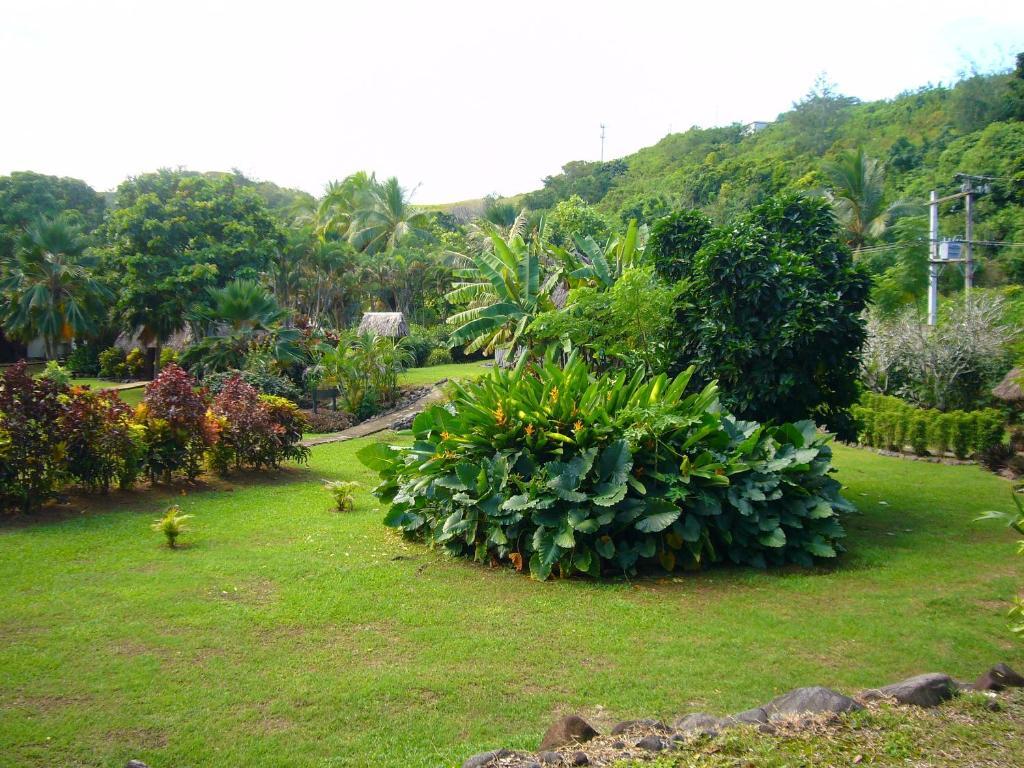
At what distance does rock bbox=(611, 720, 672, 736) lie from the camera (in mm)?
4250

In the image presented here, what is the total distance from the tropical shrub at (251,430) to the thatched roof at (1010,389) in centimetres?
1397

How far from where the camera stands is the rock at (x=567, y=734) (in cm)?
408

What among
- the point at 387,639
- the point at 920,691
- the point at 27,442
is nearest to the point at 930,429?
the point at 920,691

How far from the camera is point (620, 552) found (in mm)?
7555

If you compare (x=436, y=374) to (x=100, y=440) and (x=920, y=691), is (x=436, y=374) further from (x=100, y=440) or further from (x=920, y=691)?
(x=920, y=691)

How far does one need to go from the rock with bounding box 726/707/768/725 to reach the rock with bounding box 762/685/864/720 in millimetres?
34

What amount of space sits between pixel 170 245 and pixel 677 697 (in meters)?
28.0

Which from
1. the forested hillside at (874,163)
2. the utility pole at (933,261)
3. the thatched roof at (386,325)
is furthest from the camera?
the forested hillside at (874,163)

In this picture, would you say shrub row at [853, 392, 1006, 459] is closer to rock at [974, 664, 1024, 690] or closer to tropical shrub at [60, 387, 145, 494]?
rock at [974, 664, 1024, 690]

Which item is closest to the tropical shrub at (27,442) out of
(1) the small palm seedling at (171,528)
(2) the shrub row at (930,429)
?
(1) the small palm seedling at (171,528)

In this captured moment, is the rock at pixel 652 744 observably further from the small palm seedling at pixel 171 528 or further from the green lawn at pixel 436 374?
the green lawn at pixel 436 374

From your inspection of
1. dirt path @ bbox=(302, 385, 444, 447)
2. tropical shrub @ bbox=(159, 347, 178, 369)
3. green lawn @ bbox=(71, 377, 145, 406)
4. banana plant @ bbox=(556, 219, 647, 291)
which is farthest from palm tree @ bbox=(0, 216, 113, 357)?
banana plant @ bbox=(556, 219, 647, 291)

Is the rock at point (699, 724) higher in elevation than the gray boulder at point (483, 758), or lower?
higher

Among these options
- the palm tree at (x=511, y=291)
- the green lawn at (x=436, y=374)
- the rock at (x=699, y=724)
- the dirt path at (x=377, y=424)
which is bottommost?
the rock at (x=699, y=724)
